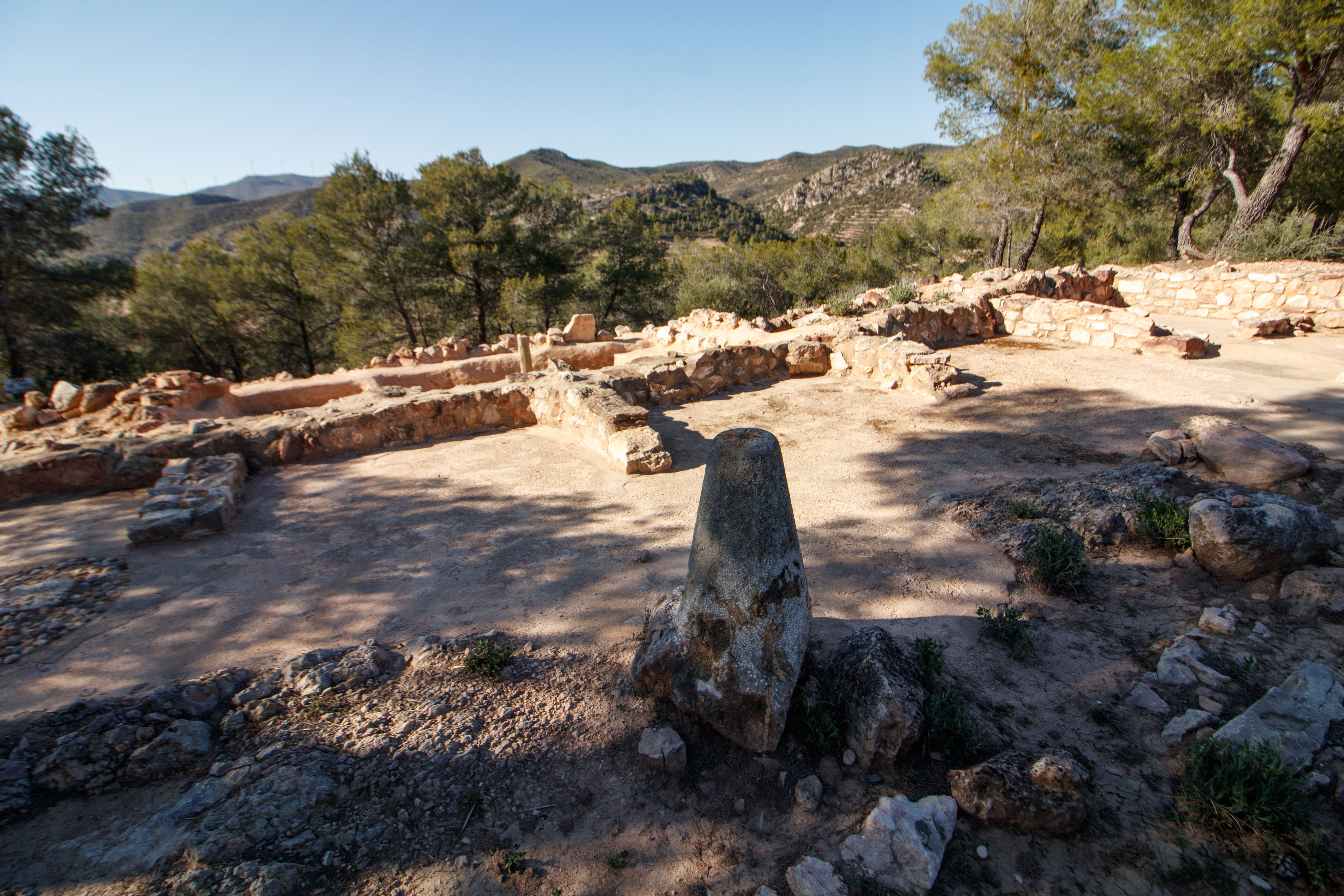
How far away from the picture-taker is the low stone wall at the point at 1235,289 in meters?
11.0

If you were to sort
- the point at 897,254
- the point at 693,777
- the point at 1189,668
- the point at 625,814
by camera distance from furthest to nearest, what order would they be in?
1. the point at 897,254
2. the point at 1189,668
3. the point at 693,777
4. the point at 625,814

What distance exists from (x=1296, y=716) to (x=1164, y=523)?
185 centimetres

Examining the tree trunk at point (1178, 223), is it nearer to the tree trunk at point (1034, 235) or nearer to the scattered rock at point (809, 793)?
the tree trunk at point (1034, 235)

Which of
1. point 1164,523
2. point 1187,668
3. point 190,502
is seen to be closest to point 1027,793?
point 1187,668

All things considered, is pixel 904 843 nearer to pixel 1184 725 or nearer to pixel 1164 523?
pixel 1184 725

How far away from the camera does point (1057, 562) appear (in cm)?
389

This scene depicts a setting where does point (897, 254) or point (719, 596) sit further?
point (897, 254)

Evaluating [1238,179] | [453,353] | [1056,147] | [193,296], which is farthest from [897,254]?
[193,296]

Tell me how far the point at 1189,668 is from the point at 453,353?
1436cm

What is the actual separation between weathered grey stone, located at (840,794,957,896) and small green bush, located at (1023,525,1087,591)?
2142mm

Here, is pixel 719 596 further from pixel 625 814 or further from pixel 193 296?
pixel 193 296

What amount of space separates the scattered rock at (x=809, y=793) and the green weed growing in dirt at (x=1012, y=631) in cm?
161

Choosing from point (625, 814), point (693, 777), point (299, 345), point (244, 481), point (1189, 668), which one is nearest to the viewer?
point (625, 814)

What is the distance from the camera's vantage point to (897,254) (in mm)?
28859
